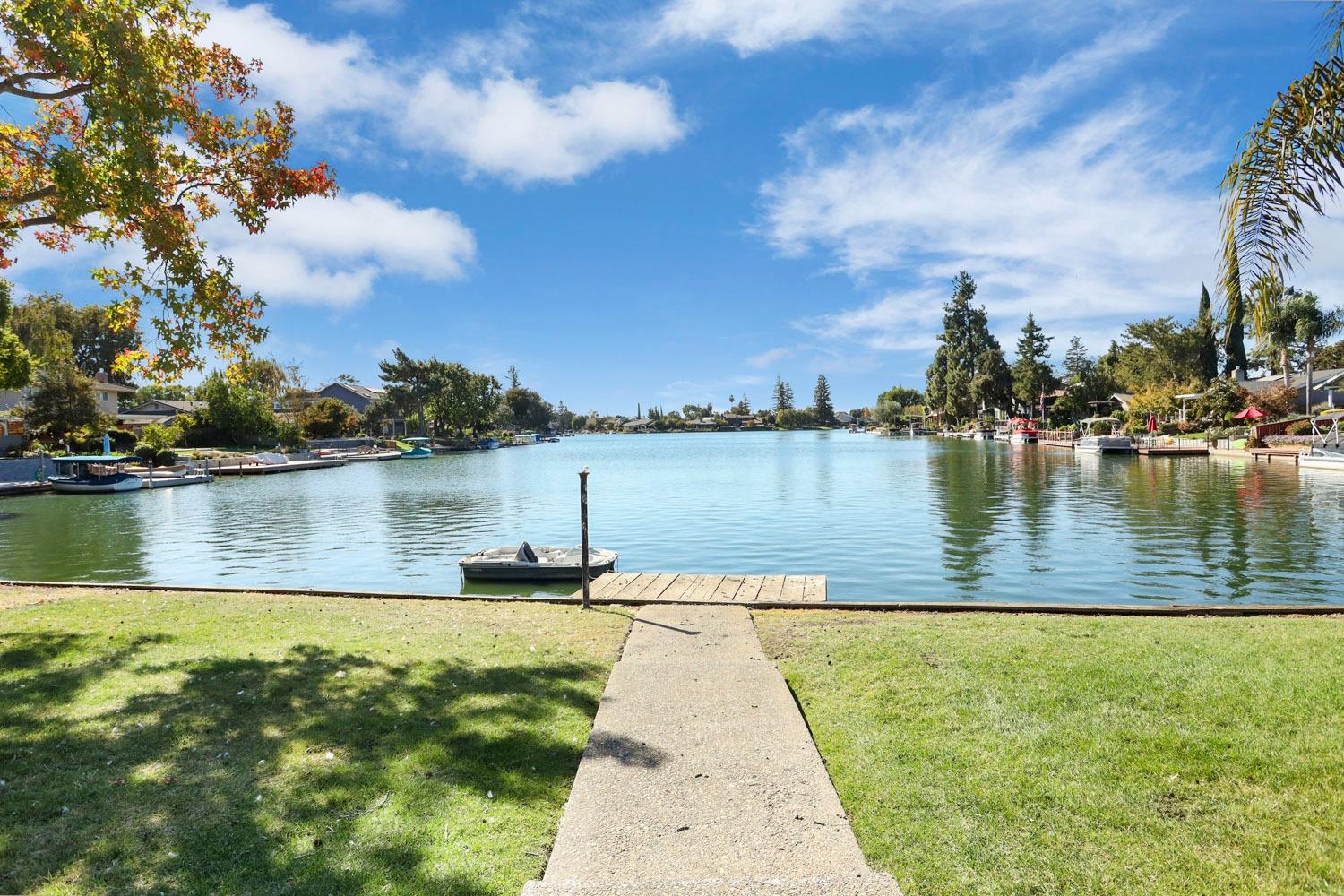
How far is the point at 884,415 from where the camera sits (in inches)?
7052

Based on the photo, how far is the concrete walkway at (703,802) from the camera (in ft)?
11.6

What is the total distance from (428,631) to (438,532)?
55.3ft

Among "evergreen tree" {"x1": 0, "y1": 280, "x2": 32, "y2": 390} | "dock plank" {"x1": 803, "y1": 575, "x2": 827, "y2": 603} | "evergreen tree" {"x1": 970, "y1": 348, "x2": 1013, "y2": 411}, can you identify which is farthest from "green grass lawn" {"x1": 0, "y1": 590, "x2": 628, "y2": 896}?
"evergreen tree" {"x1": 970, "y1": 348, "x2": 1013, "y2": 411}

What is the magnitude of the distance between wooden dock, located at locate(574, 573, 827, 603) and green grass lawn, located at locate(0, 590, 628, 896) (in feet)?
7.18

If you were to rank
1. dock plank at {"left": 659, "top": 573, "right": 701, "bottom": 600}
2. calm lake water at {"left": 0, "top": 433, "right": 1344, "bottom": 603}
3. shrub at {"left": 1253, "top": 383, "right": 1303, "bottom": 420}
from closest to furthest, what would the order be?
1. dock plank at {"left": 659, "top": 573, "right": 701, "bottom": 600}
2. calm lake water at {"left": 0, "top": 433, "right": 1344, "bottom": 603}
3. shrub at {"left": 1253, "top": 383, "right": 1303, "bottom": 420}

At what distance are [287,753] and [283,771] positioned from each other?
1.11 feet

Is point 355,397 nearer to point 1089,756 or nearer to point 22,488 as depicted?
point 22,488

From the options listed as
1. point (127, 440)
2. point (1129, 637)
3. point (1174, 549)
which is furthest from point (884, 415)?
point (1129, 637)

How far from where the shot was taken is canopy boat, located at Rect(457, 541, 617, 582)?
15.3m

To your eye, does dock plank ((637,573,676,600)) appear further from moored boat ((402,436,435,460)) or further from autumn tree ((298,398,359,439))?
autumn tree ((298,398,359,439))

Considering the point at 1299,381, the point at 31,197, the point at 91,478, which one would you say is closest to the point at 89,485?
the point at 91,478

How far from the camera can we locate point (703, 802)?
434cm

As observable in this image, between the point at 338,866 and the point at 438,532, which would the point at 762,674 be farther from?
the point at 438,532

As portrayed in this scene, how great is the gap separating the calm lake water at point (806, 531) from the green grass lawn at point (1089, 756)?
265 inches
